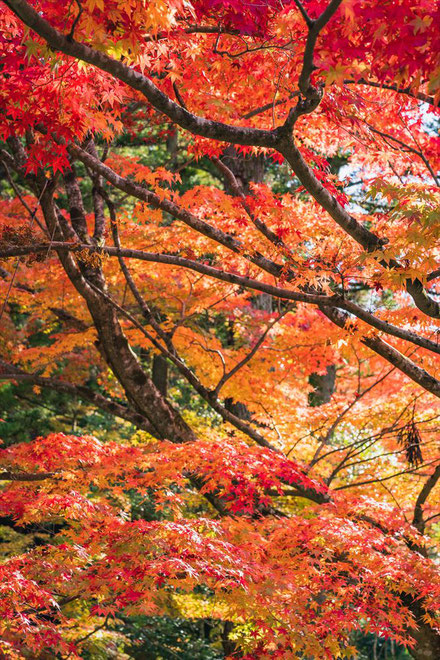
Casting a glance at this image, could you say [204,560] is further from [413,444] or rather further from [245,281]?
[413,444]

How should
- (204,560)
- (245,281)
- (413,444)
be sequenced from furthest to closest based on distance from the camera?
(413,444)
(245,281)
(204,560)

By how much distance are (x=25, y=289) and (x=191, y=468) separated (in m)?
4.61

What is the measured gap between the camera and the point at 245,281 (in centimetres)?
465

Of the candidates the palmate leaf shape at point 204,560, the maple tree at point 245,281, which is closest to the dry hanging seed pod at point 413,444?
the maple tree at point 245,281

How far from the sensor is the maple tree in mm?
2908

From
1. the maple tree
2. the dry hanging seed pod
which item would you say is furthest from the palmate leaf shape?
the dry hanging seed pod

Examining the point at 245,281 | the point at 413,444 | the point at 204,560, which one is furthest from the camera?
the point at 413,444

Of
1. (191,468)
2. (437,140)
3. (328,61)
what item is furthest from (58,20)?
(437,140)

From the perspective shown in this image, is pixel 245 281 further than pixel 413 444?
No

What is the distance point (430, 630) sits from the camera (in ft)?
→ 17.9

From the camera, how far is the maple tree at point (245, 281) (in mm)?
2908

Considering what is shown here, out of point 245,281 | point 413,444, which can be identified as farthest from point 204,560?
point 413,444

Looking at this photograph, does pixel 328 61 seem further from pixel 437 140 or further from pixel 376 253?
pixel 437 140

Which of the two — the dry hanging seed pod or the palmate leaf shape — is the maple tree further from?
the dry hanging seed pod
